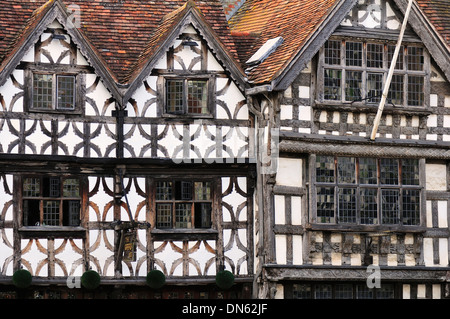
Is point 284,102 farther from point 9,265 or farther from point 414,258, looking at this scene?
point 9,265

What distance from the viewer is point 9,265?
28.6m

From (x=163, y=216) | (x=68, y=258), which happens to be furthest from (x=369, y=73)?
(x=68, y=258)

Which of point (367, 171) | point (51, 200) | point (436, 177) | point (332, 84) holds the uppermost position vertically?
point (332, 84)

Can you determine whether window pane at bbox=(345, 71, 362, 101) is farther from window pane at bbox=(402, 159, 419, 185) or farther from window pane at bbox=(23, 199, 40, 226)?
window pane at bbox=(23, 199, 40, 226)

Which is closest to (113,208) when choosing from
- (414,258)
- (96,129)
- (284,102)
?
(96,129)

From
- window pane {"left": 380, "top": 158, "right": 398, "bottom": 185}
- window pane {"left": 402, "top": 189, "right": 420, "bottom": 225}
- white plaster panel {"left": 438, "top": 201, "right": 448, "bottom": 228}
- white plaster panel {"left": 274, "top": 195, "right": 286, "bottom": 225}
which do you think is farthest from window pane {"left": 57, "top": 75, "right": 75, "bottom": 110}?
white plaster panel {"left": 438, "top": 201, "right": 448, "bottom": 228}

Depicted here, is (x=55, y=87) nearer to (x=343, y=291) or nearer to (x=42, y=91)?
(x=42, y=91)

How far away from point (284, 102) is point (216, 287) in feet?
12.6

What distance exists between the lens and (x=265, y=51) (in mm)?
30672

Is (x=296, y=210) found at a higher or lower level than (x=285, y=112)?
lower

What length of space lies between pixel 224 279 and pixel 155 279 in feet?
4.52

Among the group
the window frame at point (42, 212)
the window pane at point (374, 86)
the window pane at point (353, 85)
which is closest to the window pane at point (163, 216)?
the window frame at point (42, 212)

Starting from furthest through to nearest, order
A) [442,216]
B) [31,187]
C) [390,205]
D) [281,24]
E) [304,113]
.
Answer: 1. [281,24]
2. [442,216]
3. [390,205]
4. [304,113]
5. [31,187]

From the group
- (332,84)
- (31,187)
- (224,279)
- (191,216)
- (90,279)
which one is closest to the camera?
(90,279)
